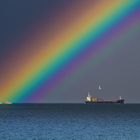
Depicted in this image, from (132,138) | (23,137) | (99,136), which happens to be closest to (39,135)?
(23,137)

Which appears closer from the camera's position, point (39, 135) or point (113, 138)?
point (113, 138)

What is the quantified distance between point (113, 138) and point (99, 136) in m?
4.64

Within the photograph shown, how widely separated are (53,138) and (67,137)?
2.99 metres

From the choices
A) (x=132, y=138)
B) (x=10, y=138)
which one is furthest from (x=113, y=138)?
(x=10, y=138)

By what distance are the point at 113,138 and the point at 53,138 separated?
32.9 ft

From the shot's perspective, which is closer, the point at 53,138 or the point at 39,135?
the point at 53,138

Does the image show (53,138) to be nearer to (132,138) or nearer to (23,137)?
(23,137)

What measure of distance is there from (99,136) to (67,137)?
6.16 m

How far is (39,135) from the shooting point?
3991 inches

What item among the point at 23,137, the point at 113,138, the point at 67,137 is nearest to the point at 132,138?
the point at 113,138

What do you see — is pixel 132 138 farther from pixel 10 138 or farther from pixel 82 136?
pixel 10 138

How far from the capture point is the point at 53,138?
94750mm

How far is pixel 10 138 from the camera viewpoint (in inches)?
3725

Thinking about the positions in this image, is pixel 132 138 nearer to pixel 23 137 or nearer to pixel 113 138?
pixel 113 138
